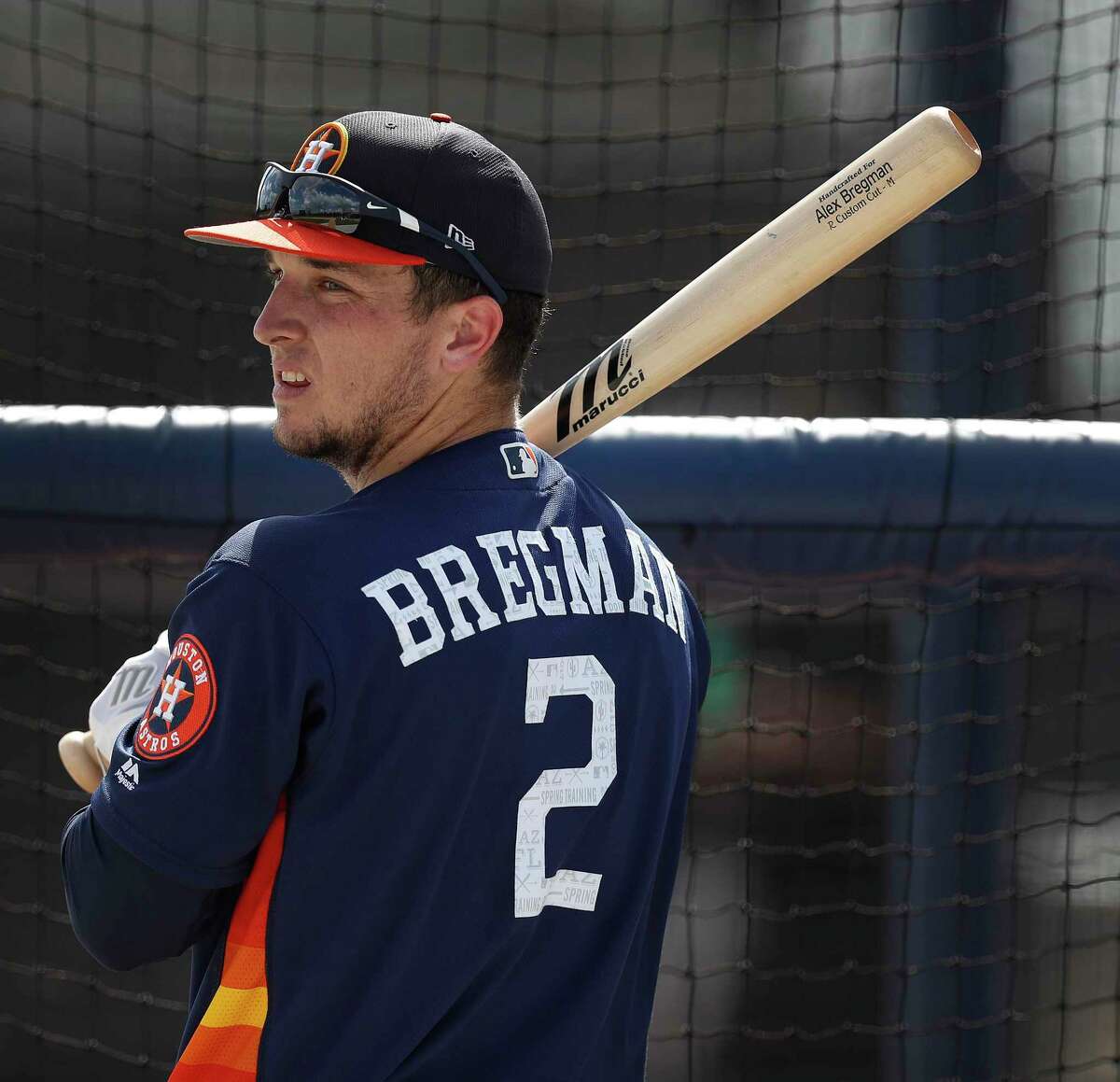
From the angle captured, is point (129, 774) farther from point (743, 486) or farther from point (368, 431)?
point (743, 486)

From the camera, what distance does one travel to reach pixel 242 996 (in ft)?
3.34

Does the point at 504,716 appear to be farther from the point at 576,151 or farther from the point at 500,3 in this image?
the point at 500,3

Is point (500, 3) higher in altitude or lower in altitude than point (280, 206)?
higher

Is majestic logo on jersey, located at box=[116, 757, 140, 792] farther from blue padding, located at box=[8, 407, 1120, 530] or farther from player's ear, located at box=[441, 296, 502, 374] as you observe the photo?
blue padding, located at box=[8, 407, 1120, 530]

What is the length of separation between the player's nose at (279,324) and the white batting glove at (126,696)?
283 millimetres

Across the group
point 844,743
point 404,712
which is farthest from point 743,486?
point 844,743

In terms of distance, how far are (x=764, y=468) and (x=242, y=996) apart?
40.6 inches

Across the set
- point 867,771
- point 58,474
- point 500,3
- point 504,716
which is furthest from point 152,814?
point 500,3

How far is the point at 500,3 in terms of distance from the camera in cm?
509

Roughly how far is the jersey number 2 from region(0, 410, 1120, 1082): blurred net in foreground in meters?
0.74

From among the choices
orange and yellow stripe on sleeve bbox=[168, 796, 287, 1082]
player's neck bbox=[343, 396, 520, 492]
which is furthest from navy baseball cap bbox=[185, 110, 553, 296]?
orange and yellow stripe on sleeve bbox=[168, 796, 287, 1082]

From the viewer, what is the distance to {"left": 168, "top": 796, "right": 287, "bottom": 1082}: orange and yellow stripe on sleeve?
3.29ft

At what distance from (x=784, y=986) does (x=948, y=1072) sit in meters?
1.30

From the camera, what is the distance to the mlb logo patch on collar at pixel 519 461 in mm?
1107
